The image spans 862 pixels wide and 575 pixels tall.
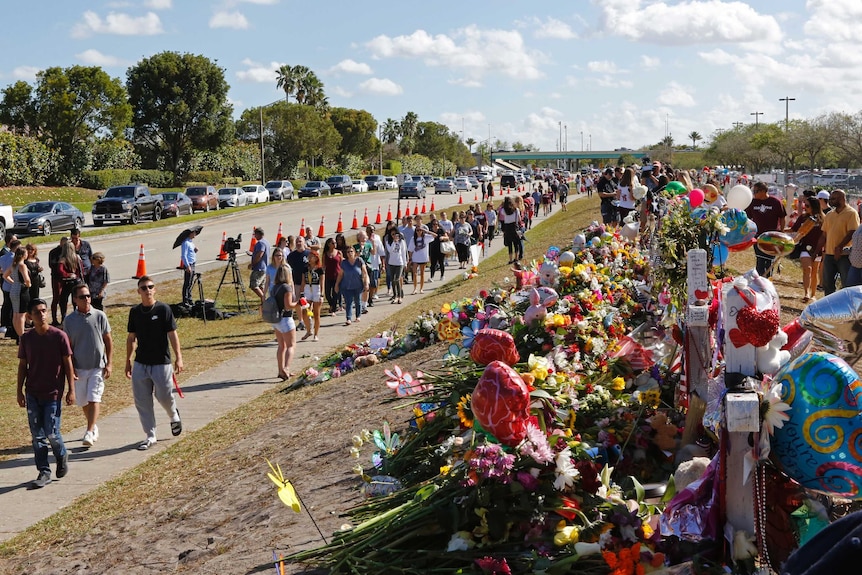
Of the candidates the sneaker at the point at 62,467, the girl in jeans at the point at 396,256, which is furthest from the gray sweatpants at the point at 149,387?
the girl in jeans at the point at 396,256

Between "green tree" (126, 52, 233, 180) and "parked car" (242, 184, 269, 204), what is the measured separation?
20001 mm

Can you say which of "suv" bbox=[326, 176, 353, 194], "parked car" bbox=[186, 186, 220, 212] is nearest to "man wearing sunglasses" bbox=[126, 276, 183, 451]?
"parked car" bbox=[186, 186, 220, 212]

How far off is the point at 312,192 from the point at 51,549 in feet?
175

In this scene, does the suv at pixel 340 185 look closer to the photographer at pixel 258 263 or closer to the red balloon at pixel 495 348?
the photographer at pixel 258 263

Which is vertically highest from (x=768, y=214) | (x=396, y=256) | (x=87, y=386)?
(x=768, y=214)

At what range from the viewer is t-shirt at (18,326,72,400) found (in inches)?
345

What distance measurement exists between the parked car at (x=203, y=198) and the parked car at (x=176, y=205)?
2898 mm

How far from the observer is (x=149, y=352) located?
9.84m

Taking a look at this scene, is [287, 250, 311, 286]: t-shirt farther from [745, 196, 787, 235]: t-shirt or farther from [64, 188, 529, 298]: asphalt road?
[745, 196, 787, 235]: t-shirt

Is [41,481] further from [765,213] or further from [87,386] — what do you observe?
[765,213]

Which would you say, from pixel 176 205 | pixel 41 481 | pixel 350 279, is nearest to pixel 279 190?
pixel 176 205

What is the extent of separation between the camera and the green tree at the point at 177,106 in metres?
68.8

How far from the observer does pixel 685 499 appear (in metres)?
4.02

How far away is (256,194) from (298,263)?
36298 mm
